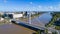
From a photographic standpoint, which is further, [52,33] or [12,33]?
[12,33]

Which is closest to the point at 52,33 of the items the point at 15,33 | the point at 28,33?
the point at 28,33

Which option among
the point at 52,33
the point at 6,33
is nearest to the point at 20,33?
the point at 6,33

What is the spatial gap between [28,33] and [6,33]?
883 mm

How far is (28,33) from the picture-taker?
5.18m

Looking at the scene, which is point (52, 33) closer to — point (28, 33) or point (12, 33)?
point (28, 33)

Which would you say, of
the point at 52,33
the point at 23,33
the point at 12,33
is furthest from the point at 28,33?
the point at 52,33

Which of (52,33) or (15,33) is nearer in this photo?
(52,33)

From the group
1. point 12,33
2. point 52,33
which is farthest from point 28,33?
point 52,33

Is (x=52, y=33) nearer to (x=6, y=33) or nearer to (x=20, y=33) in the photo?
(x=20, y=33)

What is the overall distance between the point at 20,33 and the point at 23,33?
131 millimetres

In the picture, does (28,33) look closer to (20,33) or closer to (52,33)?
(20,33)

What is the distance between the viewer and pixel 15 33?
17.4ft

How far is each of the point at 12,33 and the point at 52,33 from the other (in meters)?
1.92

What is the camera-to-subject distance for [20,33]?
5230 mm
